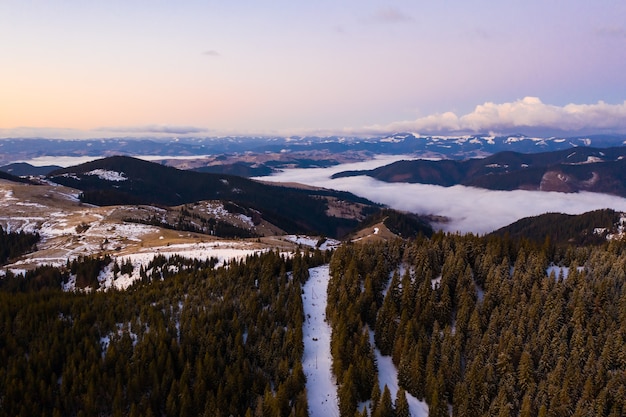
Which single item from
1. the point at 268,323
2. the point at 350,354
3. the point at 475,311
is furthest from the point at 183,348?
the point at 475,311

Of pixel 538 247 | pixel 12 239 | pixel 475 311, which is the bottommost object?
pixel 12 239

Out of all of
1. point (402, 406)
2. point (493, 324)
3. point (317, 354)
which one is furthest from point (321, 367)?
point (493, 324)

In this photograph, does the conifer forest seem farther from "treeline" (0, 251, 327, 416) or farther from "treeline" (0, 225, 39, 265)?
"treeline" (0, 225, 39, 265)

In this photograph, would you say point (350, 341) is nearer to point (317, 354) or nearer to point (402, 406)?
point (317, 354)

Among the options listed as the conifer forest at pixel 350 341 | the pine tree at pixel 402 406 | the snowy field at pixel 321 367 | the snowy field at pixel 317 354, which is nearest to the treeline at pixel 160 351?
the conifer forest at pixel 350 341

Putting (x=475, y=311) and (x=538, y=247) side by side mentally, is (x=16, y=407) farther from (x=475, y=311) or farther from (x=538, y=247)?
(x=538, y=247)

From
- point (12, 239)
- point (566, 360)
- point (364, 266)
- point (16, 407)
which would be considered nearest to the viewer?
point (16, 407)

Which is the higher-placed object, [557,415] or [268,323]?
[268,323]

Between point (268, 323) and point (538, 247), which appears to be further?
point (538, 247)
